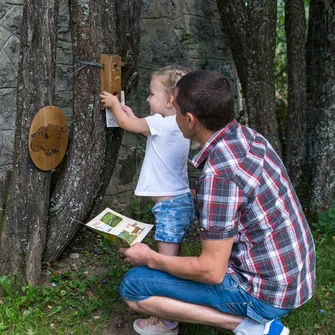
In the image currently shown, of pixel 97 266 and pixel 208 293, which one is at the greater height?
pixel 208 293

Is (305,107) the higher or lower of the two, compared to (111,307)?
higher

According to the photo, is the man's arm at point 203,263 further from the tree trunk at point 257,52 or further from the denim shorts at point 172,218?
the tree trunk at point 257,52

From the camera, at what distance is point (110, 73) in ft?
9.75

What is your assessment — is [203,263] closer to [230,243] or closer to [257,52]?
[230,243]

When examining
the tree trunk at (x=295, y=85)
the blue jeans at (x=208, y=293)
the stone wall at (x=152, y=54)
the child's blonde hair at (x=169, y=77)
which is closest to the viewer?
the blue jeans at (x=208, y=293)

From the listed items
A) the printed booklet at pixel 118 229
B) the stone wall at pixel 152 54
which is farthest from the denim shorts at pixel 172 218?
the stone wall at pixel 152 54

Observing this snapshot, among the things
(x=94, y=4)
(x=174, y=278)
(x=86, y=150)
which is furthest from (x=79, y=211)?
(x=94, y=4)

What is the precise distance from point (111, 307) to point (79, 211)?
63 cm

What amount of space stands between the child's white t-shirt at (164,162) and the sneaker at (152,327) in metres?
0.68

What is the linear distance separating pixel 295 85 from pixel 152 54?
1.23 m

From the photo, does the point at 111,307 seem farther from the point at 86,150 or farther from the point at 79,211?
the point at 86,150

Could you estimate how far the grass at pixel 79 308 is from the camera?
276cm

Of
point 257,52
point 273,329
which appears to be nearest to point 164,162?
point 273,329

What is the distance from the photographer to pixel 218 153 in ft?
7.19
